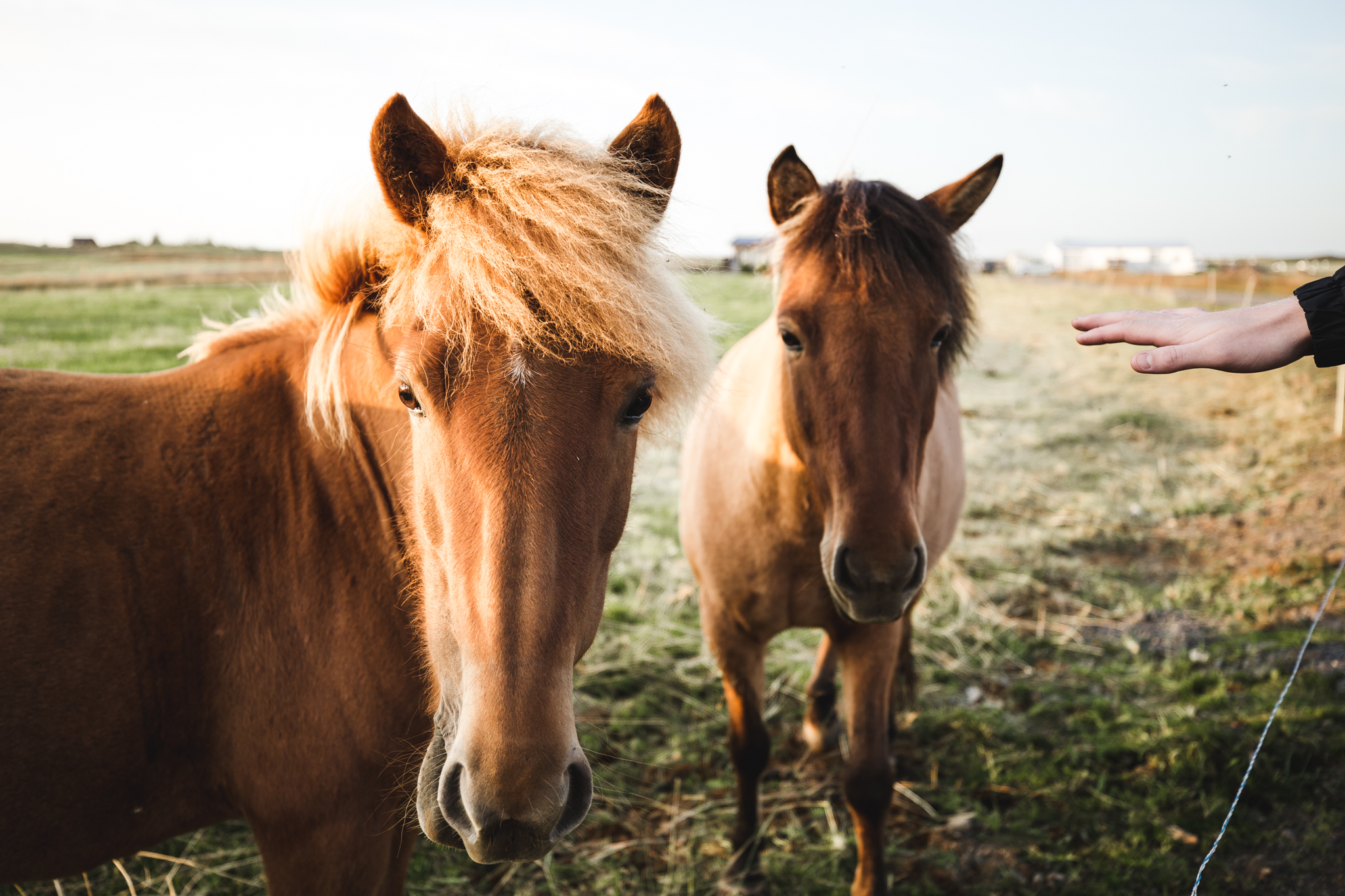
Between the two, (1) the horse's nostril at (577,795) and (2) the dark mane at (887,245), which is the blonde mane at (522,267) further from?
(2) the dark mane at (887,245)

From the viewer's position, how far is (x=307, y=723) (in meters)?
1.76

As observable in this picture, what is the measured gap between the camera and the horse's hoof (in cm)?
302

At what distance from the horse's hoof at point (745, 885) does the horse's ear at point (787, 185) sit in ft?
9.55

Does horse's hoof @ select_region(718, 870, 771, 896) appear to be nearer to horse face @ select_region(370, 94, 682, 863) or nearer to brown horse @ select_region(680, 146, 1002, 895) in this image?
brown horse @ select_region(680, 146, 1002, 895)

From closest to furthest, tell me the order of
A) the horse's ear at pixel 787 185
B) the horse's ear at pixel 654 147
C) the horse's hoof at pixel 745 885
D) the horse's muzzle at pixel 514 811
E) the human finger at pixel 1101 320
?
the horse's muzzle at pixel 514 811, the horse's ear at pixel 654 147, the human finger at pixel 1101 320, the horse's ear at pixel 787 185, the horse's hoof at pixel 745 885

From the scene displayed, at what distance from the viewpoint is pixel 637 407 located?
5.38 feet

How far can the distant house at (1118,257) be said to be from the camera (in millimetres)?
72062

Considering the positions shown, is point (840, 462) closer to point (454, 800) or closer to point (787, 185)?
point (787, 185)

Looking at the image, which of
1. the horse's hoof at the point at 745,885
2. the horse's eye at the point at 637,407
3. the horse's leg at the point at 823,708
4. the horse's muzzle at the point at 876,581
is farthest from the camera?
the horse's leg at the point at 823,708

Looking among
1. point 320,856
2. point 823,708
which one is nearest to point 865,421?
point 320,856

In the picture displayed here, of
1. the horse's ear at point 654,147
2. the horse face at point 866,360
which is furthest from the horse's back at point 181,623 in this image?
the horse face at point 866,360

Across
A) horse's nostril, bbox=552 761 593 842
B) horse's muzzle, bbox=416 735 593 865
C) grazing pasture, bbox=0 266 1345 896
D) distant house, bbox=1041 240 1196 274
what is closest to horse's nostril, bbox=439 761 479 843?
horse's muzzle, bbox=416 735 593 865

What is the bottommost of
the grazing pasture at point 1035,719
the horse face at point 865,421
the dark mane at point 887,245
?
the grazing pasture at point 1035,719

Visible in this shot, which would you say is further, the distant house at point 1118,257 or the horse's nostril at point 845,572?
the distant house at point 1118,257
